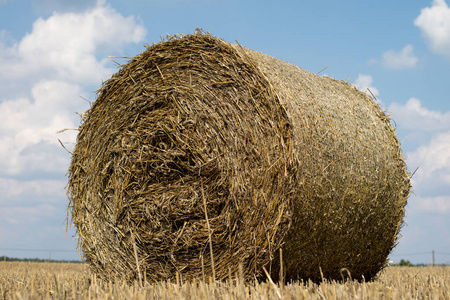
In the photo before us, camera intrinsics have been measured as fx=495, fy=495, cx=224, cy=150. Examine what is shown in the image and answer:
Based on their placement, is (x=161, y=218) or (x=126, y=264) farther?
(x=126, y=264)

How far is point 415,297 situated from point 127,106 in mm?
3432

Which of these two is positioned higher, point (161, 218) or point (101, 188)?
point (101, 188)

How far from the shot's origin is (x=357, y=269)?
572cm

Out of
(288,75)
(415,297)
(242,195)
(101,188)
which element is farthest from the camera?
(101,188)

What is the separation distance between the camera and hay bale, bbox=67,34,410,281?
4492 millimetres

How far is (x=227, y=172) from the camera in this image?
4.55 metres

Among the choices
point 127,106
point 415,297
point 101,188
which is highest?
point 127,106

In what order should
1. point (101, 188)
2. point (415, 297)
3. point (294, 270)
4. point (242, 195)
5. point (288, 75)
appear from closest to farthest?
point (415, 297)
point (242, 195)
point (294, 270)
point (288, 75)
point (101, 188)

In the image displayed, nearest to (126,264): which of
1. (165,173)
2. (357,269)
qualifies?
(165,173)

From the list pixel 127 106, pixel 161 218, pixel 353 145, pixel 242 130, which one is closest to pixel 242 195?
pixel 242 130

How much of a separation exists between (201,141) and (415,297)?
2297 millimetres

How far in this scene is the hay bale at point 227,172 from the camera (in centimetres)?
449

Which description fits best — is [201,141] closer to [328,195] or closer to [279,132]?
[279,132]

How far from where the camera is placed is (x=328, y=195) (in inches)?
185
